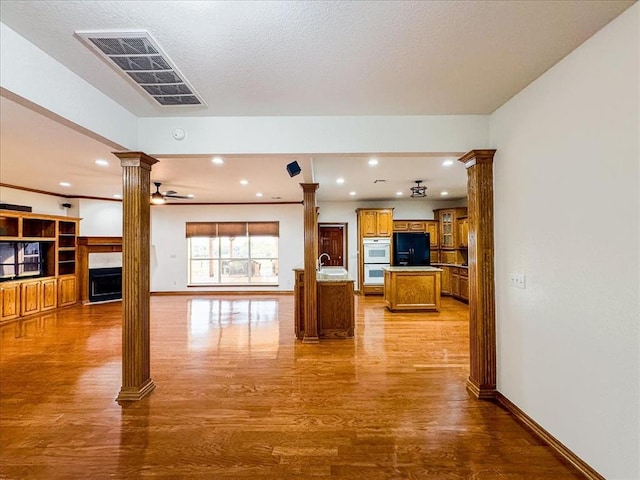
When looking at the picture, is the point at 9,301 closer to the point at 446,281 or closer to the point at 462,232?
the point at 446,281

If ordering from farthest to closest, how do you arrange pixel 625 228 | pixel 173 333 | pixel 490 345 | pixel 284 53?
pixel 173 333, pixel 490 345, pixel 284 53, pixel 625 228

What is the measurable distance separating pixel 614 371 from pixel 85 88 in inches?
153

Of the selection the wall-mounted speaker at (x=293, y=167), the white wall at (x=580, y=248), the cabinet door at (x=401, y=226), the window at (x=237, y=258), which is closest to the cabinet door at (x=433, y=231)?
the cabinet door at (x=401, y=226)

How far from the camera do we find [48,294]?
21.8ft

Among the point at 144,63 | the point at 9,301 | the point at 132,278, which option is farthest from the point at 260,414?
the point at 9,301

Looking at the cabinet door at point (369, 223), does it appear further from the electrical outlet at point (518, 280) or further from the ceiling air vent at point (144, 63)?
the ceiling air vent at point (144, 63)

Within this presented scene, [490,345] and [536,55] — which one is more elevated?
[536,55]

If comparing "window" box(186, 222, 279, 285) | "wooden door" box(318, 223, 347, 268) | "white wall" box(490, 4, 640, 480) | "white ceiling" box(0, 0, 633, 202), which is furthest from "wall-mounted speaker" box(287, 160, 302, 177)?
"wooden door" box(318, 223, 347, 268)

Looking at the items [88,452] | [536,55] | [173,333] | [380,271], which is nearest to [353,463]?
[88,452]

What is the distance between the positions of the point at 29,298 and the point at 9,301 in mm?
423

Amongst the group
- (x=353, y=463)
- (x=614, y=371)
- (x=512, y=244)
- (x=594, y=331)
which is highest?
(x=512, y=244)

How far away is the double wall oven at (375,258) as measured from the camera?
842cm

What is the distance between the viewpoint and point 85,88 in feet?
7.57

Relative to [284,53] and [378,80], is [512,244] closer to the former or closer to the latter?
[378,80]
